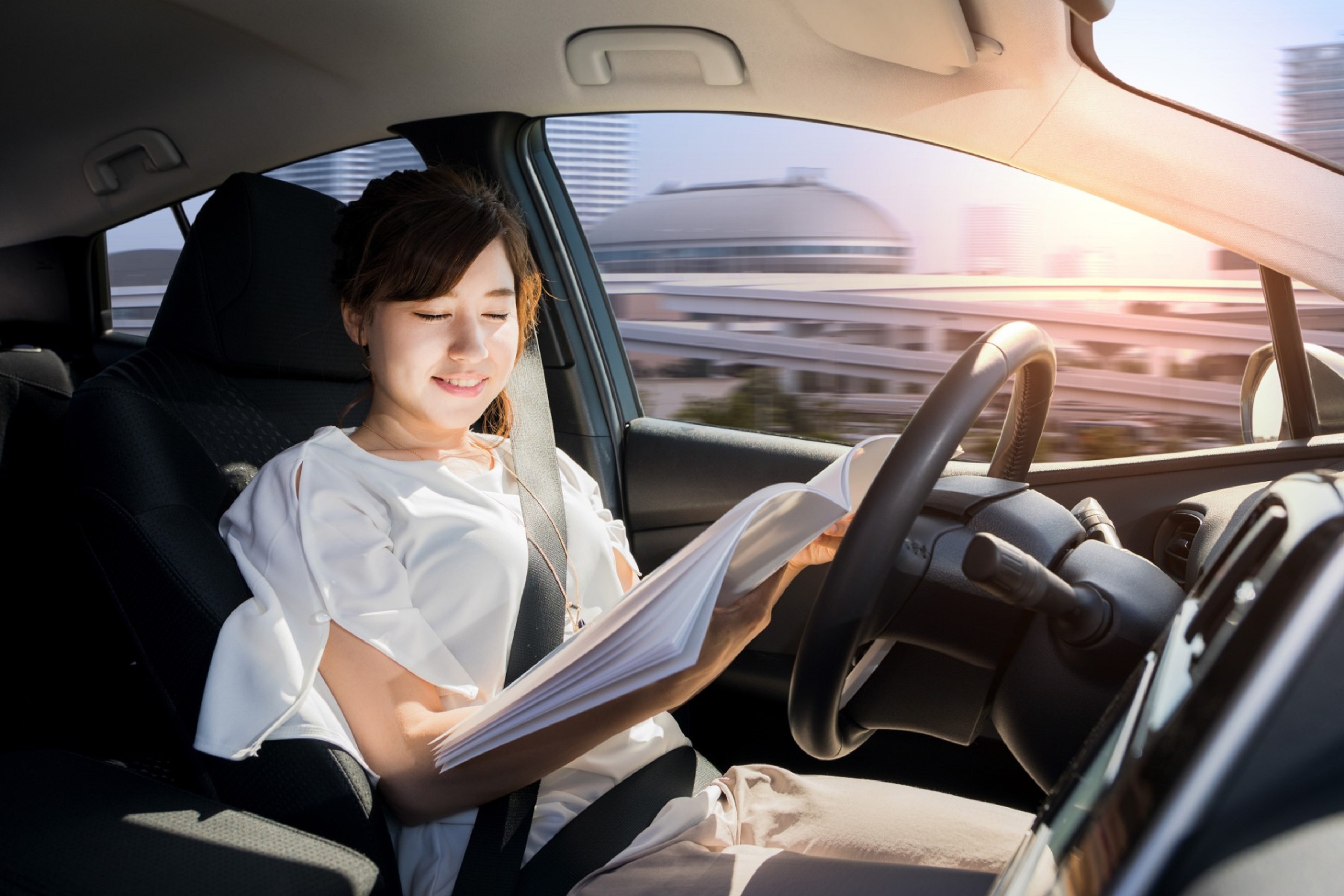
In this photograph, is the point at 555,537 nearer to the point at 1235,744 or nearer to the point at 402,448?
the point at 402,448

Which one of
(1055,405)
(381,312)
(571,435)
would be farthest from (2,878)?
(1055,405)

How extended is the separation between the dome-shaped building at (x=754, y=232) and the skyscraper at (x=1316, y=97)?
2.25 feet

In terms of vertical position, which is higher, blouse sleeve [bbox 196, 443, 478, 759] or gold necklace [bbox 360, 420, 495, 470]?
gold necklace [bbox 360, 420, 495, 470]

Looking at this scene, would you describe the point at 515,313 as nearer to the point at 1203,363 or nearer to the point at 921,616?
the point at 921,616

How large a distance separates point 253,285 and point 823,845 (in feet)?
3.21

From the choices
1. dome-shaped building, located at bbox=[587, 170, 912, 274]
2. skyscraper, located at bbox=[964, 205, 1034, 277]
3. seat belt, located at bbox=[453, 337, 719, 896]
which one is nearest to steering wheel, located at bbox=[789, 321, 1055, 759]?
seat belt, located at bbox=[453, 337, 719, 896]

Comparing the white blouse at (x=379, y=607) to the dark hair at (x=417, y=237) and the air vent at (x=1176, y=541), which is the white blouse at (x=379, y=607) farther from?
the air vent at (x=1176, y=541)

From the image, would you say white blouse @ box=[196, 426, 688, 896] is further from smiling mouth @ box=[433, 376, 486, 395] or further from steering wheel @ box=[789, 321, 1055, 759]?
steering wheel @ box=[789, 321, 1055, 759]

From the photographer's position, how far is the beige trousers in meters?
0.97

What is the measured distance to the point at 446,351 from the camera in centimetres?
129

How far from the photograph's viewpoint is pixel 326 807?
1.01 meters

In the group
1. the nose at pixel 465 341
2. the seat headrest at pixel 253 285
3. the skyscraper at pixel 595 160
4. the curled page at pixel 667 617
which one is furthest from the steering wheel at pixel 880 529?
the skyscraper at pixel 595 160

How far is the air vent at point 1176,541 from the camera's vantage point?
1.45m

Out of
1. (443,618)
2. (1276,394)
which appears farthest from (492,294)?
(1276,394)
